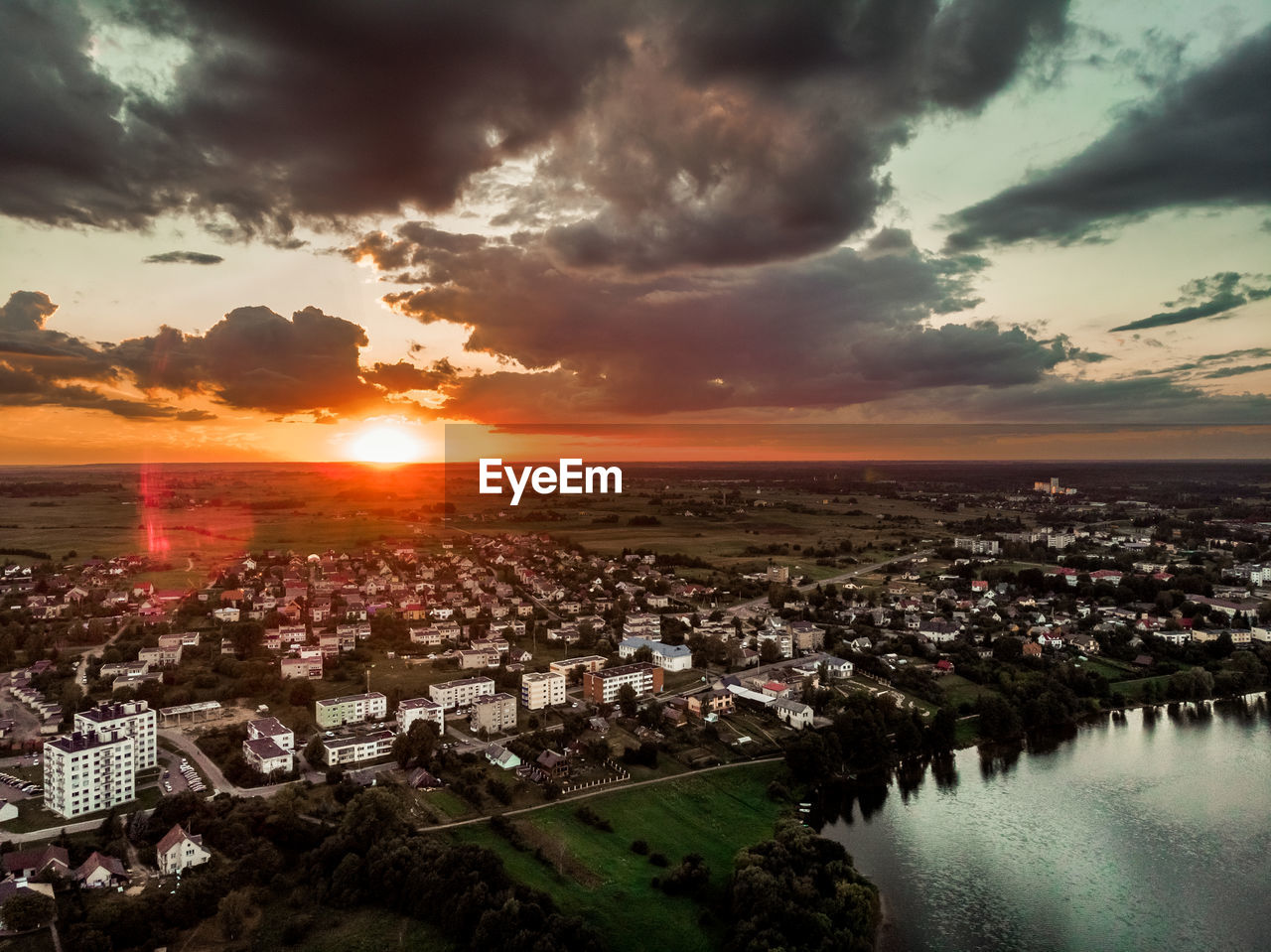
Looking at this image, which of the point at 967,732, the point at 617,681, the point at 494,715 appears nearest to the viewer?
the point at 494,715

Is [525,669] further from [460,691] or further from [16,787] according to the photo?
[16,787]

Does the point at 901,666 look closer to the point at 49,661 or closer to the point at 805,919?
the point at 805,919

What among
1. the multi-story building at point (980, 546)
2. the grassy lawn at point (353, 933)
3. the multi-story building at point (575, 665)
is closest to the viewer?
the grassy lawn at point (353, 933)

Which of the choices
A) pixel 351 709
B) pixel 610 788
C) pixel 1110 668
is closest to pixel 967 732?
pixel 1110 668

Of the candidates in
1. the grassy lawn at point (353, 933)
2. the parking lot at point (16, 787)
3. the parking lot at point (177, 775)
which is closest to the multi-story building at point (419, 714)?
the parking lot at point (177, 775)

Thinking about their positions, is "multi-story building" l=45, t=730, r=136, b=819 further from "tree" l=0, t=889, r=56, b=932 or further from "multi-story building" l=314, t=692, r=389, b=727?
"multi-story building" l=314, t=692, r=389, b=727

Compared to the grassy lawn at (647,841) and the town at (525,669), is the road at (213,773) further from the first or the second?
the grassy lawn at (647,841)
